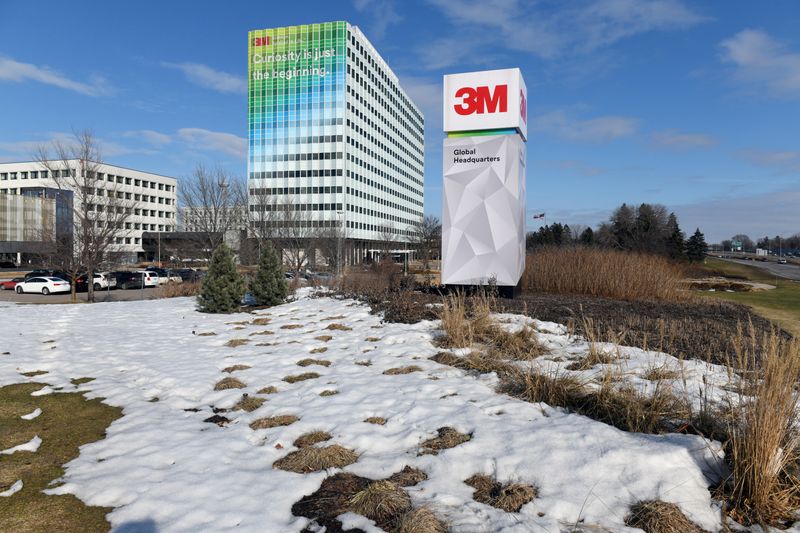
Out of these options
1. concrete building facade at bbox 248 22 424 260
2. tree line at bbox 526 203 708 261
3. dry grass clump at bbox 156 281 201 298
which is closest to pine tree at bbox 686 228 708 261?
tree line at bbox 526 203 708 261

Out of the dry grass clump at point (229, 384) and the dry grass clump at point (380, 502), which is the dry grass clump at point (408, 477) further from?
the dry grass clump at point (229, 384)

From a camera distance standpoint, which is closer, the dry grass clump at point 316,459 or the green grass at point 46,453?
the green grass at point 46,453

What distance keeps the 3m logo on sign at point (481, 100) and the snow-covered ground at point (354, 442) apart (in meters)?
8.87

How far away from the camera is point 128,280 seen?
1359 inches

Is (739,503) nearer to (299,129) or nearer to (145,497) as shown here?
(145,497)

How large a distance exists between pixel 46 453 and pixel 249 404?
203cm

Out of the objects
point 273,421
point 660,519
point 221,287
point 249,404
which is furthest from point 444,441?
point 221,287

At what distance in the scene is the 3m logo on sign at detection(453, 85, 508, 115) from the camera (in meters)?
14.9

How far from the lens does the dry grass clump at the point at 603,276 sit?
16.0 m

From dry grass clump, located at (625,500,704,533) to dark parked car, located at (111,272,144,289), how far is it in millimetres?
37780

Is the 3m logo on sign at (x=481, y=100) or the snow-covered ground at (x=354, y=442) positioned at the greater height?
the 3m logo on sign at (x=481, y=100)

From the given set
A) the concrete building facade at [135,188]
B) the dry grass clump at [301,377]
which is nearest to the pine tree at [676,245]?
the dry grass clump at [301,377]

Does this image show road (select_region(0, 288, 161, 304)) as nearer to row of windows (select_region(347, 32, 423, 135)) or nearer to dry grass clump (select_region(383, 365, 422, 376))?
dry grass clump (select_region(383, 365, 422, 376))

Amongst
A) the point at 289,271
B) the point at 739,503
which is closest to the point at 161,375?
the point at 739,503
